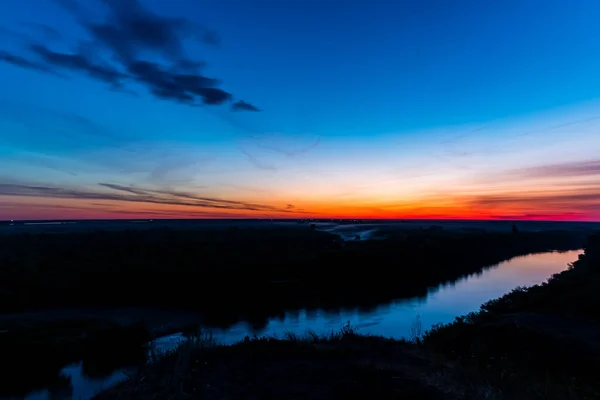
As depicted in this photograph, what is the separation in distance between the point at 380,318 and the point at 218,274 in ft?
63.2

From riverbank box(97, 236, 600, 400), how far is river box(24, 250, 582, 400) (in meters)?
5.00

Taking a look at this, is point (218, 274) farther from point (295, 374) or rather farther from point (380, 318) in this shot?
point (295, 374)

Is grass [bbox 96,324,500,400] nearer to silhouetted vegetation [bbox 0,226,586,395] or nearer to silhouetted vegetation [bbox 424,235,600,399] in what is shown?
silhouetted vegetation [bbox 0,226,586,395]

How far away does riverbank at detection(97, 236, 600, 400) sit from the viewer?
927 cm

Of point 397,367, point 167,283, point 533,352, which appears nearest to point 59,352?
point 397,367

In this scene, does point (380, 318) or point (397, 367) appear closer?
point (397, 367)

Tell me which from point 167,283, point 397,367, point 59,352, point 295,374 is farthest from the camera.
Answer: point 167,283

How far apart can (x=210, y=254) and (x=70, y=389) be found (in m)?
33.3

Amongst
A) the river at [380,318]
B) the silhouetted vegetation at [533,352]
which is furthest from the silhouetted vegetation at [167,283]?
the silhouetted vegetation at [533,352]

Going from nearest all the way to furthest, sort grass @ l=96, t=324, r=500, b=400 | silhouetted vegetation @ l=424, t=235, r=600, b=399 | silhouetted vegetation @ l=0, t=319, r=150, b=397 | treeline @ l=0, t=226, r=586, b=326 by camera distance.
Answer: grass @ l=96, t=324, r=500, b=400, silhouetted vegetation @ l=424, t=235, r=600, b=399, silhouetted vegetation @ l=0, t=319, r=150, b=397, treeline @ l=0, t=226, r=586, b=326

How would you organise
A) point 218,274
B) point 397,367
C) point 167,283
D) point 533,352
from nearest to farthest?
point 397,367 < point 533,352 < point 167,283 < point 218,274

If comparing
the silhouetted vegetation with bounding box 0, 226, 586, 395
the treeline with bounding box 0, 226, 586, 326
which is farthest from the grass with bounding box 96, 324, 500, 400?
the treeline with bounding box 0, 226, 586, 326

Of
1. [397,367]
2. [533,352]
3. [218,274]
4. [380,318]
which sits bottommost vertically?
[380,318]

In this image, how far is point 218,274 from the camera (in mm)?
39531
